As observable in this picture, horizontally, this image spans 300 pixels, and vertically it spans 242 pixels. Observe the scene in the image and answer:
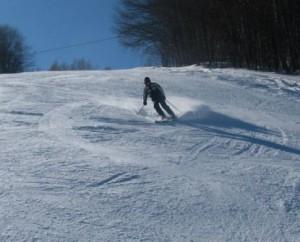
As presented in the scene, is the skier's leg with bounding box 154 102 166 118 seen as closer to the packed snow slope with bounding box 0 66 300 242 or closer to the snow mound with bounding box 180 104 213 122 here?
the packed snow slope with bounding box 0 66 300 242

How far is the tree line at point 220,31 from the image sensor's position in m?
28.0

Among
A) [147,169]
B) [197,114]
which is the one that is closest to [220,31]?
[197,114]

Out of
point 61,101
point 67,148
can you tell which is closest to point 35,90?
point 61,101

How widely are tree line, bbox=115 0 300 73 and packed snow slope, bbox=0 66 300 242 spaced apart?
1100cm

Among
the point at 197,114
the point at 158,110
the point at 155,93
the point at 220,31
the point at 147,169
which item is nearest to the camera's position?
the point at 147,169

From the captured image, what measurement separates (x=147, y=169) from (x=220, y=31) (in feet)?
77.8

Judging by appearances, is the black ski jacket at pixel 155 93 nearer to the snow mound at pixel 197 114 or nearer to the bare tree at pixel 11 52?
the snow mound at pixel 197 114

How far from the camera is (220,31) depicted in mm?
32156

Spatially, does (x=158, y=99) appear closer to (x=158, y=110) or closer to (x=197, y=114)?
(x=158, y=110)

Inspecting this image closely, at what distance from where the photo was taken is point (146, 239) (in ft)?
22.8

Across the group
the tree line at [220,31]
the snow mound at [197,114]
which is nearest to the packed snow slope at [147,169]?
the snow mound at [197,114]

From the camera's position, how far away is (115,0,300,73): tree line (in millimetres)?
28047

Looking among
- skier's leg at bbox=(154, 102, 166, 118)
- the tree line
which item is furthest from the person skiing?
the tree line

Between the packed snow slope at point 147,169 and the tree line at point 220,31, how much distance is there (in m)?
11.0
